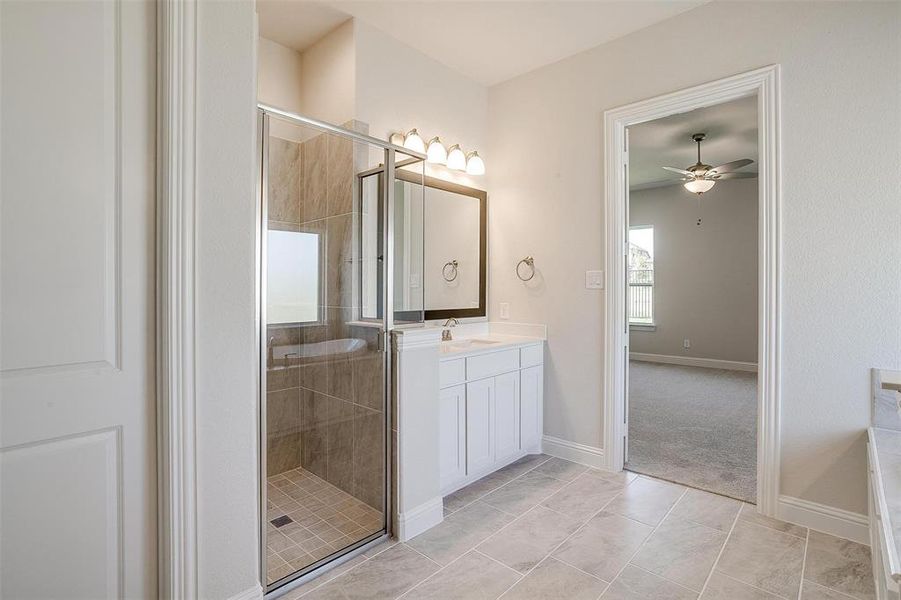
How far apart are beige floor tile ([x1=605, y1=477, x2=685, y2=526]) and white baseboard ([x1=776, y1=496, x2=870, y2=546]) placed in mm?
499

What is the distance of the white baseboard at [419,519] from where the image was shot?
2.10 metres

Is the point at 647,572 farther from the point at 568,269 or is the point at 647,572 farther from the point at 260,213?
the point at 260,213

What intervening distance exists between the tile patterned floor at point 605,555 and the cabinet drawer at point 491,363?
2.25ft

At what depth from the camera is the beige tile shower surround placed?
192 cm

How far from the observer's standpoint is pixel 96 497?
1.29 meters

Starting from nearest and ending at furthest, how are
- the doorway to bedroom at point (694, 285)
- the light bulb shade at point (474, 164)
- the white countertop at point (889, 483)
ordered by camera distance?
1. the white countertop at point (889, 483)
2. the light bulb shade at point (474, 164)
3. the doorway to bedroom at point (694, 285)

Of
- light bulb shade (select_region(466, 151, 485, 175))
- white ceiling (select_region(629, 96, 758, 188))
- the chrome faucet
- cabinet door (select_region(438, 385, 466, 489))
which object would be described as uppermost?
white ceiling (select_region(629, 96, 758, 188))

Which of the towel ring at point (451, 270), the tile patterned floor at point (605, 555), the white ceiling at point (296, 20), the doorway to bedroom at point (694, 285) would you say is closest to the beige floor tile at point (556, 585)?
the tile patterned floor at point (605, 555)

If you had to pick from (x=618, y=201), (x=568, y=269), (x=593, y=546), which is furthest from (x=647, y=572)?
(x=618, y=201)

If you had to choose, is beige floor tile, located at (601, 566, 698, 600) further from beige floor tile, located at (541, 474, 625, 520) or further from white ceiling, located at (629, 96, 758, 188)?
white ceiling, located at (629, 96, 758, 188)

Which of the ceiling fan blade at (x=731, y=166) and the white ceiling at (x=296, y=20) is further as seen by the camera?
the ceiling fan blade at (x=731, y=166)

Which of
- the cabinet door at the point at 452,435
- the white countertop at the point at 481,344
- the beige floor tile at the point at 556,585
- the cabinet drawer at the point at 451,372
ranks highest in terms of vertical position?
the white countertop at the point at 481,344

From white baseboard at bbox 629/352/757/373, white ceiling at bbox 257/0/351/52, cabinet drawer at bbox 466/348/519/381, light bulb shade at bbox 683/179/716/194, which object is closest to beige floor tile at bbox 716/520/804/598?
cabinet drawer at bbox 466/348/519/381

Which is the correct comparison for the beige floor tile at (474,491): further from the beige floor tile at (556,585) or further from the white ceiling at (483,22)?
the white ceiling at (483,22)
